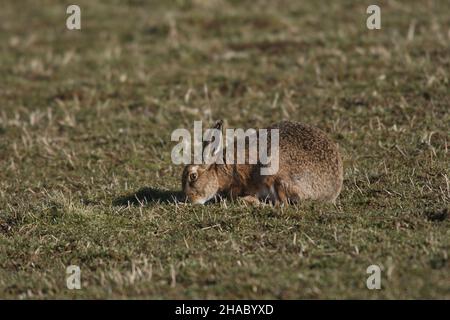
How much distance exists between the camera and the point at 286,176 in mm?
9523

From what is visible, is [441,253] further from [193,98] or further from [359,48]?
[359,48]

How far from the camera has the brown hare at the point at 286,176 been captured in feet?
31.3

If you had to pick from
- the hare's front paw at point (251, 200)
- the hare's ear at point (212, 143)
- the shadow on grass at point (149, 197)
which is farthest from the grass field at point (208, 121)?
the hare's ear at point (212, 143)

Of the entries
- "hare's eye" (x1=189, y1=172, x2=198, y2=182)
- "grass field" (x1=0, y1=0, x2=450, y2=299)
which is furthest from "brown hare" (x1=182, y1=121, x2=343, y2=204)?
"grass field" (x1=0, y1=0, x2=450, y2=299)

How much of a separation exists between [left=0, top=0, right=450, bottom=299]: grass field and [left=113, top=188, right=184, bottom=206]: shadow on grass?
28mm

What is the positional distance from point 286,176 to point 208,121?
4.48 metres

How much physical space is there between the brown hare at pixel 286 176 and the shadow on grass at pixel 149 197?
1.00 ft

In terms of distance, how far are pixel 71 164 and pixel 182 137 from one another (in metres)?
1.85

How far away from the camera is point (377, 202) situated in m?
9.43

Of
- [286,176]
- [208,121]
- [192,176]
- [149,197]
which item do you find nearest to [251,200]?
[286,176]

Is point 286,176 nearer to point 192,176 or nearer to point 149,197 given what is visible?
point 192,176

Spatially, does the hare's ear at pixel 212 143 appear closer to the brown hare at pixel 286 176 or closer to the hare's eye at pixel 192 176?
the brown hare at pixel 286 176

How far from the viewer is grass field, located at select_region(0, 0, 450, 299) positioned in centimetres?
777
